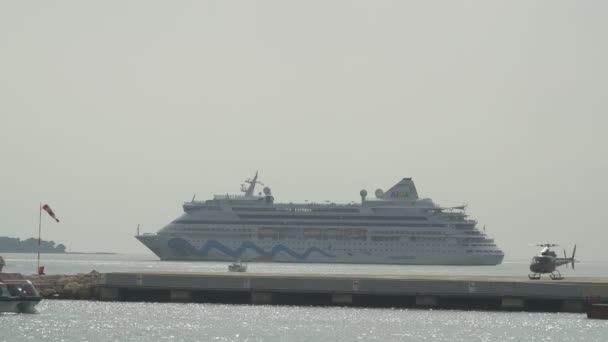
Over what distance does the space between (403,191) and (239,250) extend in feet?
56.9

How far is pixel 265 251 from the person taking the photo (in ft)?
427

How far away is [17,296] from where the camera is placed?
4684 centimetres

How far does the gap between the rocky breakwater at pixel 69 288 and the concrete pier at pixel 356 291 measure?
0.75m

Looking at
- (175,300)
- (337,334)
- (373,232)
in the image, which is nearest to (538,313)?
Result: (337,334)

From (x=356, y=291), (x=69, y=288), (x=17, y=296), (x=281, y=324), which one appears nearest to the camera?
(x=281, y=324)

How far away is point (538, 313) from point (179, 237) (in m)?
87.4

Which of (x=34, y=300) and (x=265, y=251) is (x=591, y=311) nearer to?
(x=34, y=300)

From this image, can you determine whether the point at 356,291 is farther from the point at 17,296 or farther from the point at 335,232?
the point at 335,232

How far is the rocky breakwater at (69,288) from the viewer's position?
52.9 metres

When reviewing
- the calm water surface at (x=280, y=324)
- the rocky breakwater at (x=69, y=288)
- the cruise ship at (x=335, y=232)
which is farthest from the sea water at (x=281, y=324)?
the cruise ship at (x=335, y=232)

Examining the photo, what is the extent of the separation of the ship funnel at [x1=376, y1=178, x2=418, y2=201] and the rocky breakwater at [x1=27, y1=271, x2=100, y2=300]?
76978 mm

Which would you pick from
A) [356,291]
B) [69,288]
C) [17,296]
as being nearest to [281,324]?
[356,291]

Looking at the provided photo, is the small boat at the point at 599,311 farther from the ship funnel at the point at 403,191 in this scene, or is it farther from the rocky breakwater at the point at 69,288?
→ the ship funnel at the point at 403,191

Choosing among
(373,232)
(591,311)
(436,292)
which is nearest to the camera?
(591,311)
